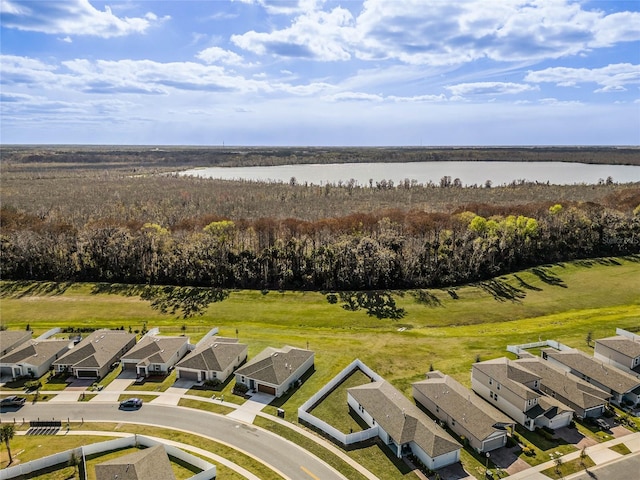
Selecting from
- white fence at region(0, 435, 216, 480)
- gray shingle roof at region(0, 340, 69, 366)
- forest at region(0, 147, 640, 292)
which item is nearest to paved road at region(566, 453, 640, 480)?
white fence at region(0, 435, 216, 480)

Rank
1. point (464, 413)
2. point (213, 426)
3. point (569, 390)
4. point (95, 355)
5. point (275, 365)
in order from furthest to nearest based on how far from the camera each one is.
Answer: point (95, 355) → point (275, 365) → point (569, 390) → point (213, 426) → point (464, 413)

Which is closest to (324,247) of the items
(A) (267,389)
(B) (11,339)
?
(A) (267,389)

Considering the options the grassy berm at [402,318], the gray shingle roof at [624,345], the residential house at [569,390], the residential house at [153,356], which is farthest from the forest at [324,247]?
the residential house at [569,390]

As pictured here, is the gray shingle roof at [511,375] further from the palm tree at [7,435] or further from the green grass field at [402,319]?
the palm tree at [7,435]

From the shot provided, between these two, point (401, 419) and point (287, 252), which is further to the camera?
point (287, 252)

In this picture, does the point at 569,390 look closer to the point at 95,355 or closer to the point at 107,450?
the point at 107,450
